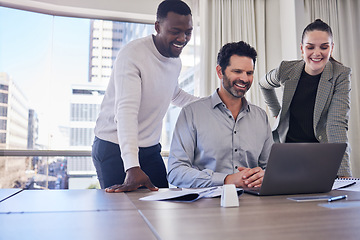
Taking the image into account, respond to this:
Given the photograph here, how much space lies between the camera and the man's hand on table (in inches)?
48.3

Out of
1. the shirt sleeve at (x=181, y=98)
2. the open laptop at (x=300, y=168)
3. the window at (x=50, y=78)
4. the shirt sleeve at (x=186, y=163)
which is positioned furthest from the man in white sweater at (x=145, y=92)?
the window at (x=50, y=78)

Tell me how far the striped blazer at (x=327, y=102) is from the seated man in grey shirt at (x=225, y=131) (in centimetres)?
29

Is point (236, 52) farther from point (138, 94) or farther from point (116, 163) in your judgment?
point (116, 163)

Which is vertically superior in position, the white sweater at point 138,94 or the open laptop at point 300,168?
the white sweater at point 138,94

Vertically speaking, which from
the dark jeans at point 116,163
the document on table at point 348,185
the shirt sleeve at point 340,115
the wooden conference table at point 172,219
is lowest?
the document on table at point 348,185

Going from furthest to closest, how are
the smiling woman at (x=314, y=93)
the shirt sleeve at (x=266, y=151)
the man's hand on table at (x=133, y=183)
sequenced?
the smiling woman at (x=314, y=93)
the shirt sleeve at (x=266, y=151)
the man's hand on table at (x=133, y=183)

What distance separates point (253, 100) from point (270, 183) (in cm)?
266

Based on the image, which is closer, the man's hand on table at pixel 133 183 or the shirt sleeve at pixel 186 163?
the man's hand on table at pixel 133 183

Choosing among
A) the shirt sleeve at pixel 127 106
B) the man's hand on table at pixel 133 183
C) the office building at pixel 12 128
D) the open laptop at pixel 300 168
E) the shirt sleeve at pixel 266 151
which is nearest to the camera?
the open laptop at pixel 300 168

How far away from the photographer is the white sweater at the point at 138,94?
149 centimetres

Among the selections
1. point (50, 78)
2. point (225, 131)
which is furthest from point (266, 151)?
point (50, 78)

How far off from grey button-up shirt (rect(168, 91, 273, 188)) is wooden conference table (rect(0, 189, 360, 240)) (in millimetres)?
701

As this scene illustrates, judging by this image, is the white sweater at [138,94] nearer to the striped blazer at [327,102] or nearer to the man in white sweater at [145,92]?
the man in white sweater at [145,92]

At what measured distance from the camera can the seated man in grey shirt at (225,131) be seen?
5.63 feet
